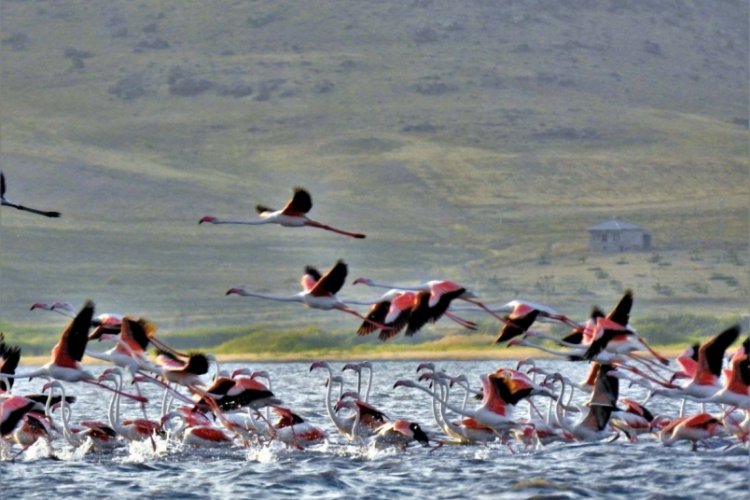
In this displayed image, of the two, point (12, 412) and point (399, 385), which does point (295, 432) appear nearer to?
point (399, 385)

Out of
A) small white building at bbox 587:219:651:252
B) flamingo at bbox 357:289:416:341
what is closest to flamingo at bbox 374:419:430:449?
flamingo at bbox 357:289:416:341

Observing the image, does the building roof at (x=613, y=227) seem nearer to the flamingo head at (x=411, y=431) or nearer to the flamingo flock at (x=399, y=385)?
the flamingo flock at (x=399, y=385)

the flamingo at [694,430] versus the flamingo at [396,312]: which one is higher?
the flamingo at [396,312]

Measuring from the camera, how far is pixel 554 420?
24141 millimetres

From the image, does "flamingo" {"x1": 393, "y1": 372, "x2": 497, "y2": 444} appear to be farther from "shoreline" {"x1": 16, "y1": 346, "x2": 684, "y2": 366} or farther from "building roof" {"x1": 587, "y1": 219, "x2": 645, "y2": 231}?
"building roof" {"x1": 587, "y1": 219, "x2": 645, "y2": 231}

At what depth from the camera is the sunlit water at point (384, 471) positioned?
19359mm

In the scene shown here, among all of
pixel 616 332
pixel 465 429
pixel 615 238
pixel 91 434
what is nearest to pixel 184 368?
pixel 91 434

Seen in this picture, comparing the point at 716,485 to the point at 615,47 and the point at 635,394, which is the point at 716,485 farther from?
the point at 615,47

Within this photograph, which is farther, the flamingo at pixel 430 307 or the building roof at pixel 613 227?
the building roof at pixel 613 227

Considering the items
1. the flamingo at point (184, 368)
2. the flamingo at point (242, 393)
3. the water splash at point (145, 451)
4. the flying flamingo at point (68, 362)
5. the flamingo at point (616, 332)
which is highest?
the flamingo at point (616, 332)

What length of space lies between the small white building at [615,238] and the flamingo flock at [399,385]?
192 ft

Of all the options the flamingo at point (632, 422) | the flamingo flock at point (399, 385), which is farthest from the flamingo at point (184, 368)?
the flamingo at point (632, 422)

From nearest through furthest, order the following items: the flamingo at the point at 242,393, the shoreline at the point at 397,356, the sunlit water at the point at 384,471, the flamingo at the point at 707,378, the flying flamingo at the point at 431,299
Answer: the sunlit water at the point at 384,471 < the flying flamingo at the point at 431,299 < the flamingo at the point at 707,378 < the flamingo at the point at 242,393 < the shoreline at the point at 397,356

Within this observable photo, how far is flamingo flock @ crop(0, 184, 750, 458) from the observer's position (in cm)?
2045
